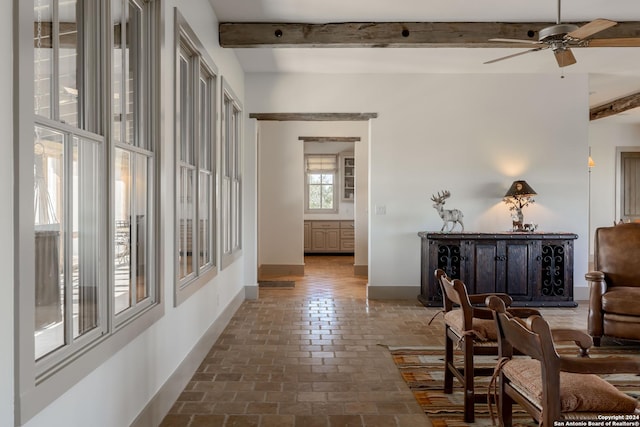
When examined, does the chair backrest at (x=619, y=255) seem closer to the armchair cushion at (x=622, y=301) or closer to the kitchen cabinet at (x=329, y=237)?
the armchair cushion at (x=622, y=301)

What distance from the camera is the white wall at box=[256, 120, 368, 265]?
8906mm

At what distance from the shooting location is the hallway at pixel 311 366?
2990mm

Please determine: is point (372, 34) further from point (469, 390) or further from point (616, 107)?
point (616, 107)

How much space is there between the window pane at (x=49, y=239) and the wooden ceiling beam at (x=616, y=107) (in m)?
8.70

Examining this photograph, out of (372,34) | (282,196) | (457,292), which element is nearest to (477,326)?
(457,292)

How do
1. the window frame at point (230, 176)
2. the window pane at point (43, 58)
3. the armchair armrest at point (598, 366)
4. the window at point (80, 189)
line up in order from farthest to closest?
the window frame at point (230, 176) < the armchair armrest at point (598, 366) < the window pane at point (43, 58) < the window at point (80, 189)

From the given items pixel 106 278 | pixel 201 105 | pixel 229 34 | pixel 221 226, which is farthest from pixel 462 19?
pixel 106 278

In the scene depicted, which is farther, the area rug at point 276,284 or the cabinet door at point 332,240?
the cabinet door at point 332,240

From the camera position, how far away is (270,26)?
5051 mm

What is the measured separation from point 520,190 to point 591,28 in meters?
3.16

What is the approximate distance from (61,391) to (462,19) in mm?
4695

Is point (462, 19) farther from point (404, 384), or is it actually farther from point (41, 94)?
point (41, 94)

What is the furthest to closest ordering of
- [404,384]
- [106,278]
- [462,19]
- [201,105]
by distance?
[462,19]
[201,105]
[404,384]
[106,278]

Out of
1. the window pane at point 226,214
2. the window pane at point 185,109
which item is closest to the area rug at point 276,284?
the window pane at point 226,214
